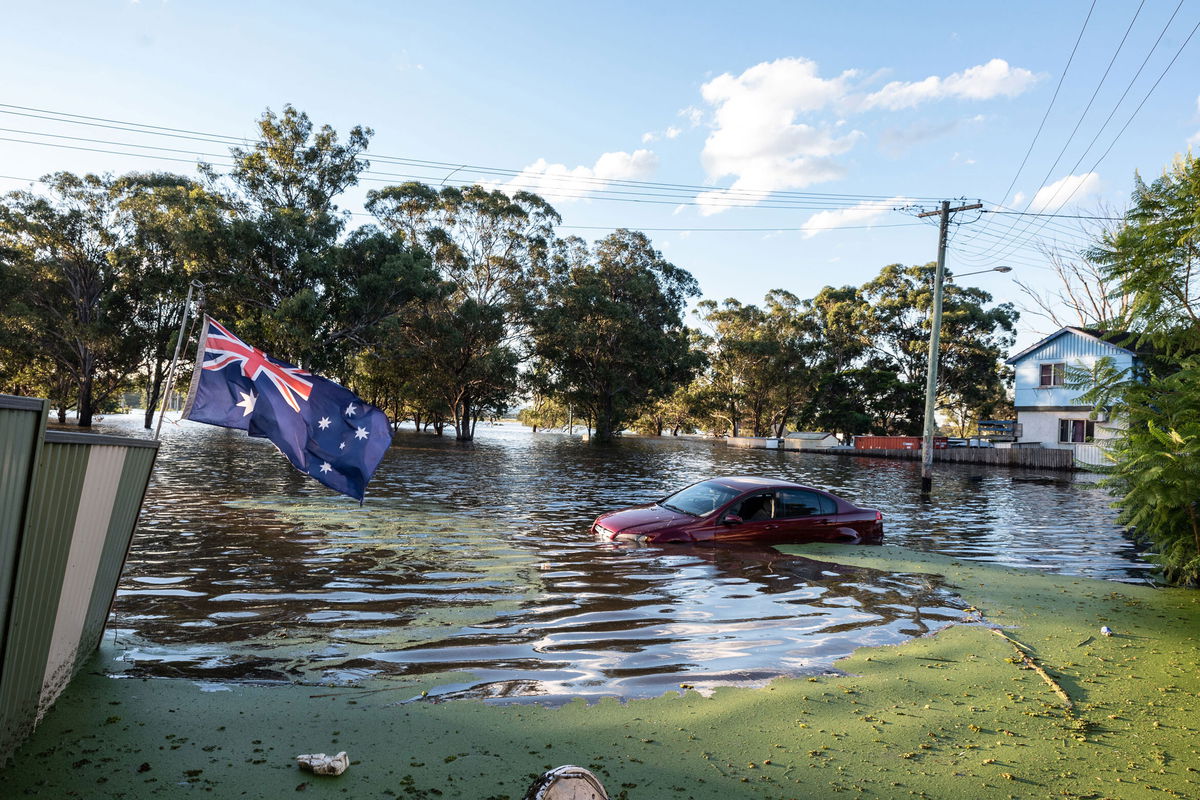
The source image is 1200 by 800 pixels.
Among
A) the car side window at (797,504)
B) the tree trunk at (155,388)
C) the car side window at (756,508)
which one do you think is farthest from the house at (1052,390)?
the tree trunk at (155,388)

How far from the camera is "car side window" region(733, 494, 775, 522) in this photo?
12.3 metres

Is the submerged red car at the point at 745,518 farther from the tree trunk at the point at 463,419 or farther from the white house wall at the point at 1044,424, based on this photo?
the tree trunk at the point at 463,419

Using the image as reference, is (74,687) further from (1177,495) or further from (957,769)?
(1177,495)

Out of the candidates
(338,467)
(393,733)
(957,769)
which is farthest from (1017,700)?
(338,467)

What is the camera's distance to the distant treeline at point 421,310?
138 feet

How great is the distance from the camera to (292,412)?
9953 millimetres

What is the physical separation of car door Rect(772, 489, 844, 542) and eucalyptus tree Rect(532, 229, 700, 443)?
146ft

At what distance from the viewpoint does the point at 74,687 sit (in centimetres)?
494

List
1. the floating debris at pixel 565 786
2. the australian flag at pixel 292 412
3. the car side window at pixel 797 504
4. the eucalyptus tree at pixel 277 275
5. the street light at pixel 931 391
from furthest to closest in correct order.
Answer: the eucalyptus tree at pixel 277 275
the street light at pixel 931 391
the car side window at pixel 797 504
the australian flag at pixel 292 412
the floating debris at pixel 565 786

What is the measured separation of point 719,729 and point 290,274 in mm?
42140

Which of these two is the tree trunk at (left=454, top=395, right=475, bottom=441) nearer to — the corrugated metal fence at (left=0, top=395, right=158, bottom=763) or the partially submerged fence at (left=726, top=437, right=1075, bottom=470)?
the partially submerged fence at (left=726, top=437, right=1075, bottom=470)

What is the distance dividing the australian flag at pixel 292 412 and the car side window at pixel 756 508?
588 cm

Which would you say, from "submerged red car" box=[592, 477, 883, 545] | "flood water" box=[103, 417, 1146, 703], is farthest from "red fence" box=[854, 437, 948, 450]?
"submerged red car" box=[592, 477, 883, 545]

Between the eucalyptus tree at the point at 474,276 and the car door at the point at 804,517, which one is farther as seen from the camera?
the eucalyptus tree at the point at 474,276
